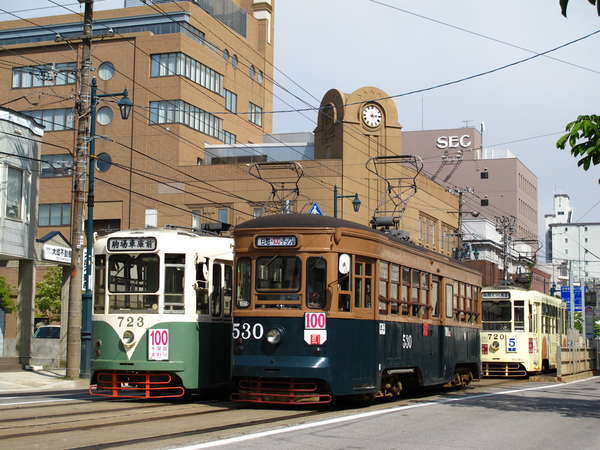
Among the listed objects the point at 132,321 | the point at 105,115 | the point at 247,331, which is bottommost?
the point at 247,331

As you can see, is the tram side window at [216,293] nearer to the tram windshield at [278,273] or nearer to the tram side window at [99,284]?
the tram windshield at [278,273]

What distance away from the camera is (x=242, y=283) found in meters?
15.4

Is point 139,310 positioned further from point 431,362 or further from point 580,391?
point 580,391

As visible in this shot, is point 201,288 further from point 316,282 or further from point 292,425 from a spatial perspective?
point 292,425

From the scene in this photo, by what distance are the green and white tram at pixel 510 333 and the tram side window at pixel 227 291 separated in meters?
14.7

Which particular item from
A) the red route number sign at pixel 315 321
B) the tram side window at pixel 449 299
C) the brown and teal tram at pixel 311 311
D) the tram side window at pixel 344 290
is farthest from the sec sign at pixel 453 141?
the red route number sign at pixel 315 321

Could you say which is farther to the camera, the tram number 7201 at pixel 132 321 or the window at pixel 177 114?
the window at pixel 177 114

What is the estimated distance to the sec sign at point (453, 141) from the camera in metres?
111

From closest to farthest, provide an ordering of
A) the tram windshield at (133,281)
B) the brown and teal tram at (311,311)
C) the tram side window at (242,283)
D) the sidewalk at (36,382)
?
1. the brown and teal tram at (311,311)
2. the tram side window at (242,283)
3. the tram windshield at (133,281)
4. the sidewalk at (36,382)

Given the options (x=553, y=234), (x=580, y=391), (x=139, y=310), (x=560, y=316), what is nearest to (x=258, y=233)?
(x=139, y=310)

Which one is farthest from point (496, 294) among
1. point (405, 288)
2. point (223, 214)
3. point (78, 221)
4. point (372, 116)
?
point (223, 214)

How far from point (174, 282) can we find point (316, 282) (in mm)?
2687

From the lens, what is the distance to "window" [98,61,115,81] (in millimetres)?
64750

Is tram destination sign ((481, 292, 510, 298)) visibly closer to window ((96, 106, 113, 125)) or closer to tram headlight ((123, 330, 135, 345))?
tram headlight ((123, 330, 135, 345))
